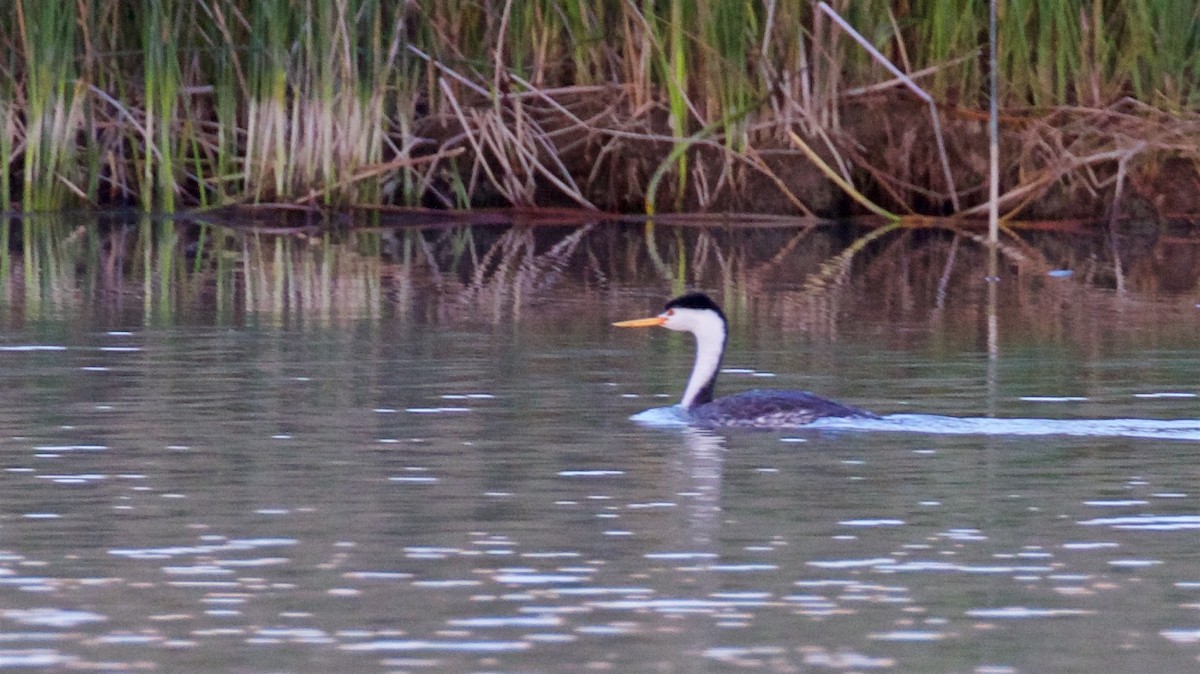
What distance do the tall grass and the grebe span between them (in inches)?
321

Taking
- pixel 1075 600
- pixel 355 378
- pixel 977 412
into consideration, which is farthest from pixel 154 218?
pixel 1075 600

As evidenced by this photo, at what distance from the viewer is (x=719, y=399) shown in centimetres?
951

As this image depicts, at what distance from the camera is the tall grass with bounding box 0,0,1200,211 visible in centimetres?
1836

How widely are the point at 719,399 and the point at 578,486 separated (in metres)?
1.89

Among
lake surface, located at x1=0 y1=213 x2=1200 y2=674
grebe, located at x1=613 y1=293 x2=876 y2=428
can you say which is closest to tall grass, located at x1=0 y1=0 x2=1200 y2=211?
lake surface, located at x1=0 y1=213 x2=1200 y2=674

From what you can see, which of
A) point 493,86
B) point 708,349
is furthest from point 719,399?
point 493,86

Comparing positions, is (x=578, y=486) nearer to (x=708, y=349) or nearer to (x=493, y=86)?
(x=708, y=349)

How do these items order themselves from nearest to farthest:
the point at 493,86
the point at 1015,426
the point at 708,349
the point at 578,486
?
1. the point at 578,486
2. the point at 1015,426
3. the point at 708,349
4. the point at 493,86

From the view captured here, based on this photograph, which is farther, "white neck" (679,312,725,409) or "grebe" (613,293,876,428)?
"white neck" (679,312,725,409)

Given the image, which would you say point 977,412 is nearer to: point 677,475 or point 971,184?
point 677,475

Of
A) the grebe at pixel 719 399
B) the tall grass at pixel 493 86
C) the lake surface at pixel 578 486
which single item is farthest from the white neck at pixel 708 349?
the tall grass at pixel 493 86

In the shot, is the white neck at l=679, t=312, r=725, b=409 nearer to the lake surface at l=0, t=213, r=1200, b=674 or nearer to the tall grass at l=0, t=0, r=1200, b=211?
the lake surface at l=0, t=213, r=1200, b=674

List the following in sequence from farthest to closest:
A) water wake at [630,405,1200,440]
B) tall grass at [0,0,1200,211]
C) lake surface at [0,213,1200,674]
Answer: tall grass at [0,0,1200,211] → water wake at [630,405,1200,440] → lake surface at [0,213,1200,674]

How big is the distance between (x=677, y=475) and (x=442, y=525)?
128cm
